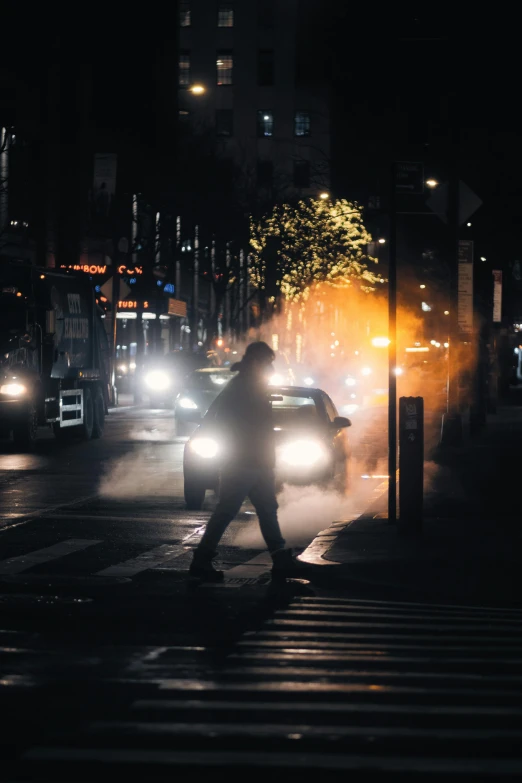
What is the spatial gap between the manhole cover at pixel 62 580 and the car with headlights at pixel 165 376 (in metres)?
33.5

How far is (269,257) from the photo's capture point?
50438 mm

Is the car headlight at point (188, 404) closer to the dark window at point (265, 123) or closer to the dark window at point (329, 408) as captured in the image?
the dark window at point (329, 408)

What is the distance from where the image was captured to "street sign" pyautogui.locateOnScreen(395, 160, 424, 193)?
44.4ft

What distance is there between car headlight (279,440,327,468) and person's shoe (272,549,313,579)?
253 inches

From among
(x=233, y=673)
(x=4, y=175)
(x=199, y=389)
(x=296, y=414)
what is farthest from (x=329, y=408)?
(x=4, y=175)

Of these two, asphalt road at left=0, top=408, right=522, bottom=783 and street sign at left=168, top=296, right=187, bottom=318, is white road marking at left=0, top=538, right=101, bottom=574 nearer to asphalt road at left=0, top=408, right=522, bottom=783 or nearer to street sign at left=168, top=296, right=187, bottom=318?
asphalt road at left=0, top=408, right=522, bottom=783

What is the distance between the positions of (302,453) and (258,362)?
6320 millimetres

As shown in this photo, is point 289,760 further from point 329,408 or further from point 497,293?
point 497,293

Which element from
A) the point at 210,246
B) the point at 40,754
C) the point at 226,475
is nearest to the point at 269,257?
the point at 210,246

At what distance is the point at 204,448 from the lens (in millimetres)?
15992

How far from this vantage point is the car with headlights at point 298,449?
52.7ft

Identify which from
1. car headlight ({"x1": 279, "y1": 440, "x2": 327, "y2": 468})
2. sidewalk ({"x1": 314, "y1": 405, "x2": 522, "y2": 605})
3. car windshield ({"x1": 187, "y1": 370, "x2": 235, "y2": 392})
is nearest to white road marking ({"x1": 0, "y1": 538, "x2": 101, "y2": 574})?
sidewalk ({"x1": 314, "y1": 405, "x2": 522, "y2": 605})

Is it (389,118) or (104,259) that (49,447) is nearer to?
(389,118)

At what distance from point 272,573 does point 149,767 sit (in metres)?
5.76
